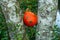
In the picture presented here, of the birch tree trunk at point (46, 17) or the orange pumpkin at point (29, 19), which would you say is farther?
the orange pumpkin at point (29, 19)

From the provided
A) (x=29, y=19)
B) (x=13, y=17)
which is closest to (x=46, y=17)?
(x=13, y=17)

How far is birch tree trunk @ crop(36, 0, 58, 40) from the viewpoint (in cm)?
286

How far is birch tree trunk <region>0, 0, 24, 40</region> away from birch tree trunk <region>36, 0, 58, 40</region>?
0.24m

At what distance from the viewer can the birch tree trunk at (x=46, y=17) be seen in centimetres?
286

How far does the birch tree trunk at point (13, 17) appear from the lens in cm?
289

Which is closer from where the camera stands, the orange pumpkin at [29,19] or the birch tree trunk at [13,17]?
the birch tree trunk at [13,17]

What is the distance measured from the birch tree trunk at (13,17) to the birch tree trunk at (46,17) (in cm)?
24

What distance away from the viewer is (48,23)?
2910mm

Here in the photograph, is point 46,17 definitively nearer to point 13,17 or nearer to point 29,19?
point 13,17

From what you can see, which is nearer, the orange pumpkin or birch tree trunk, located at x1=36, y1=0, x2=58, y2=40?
birch tree trunk, located at x1=36, y1=0, x2=58, y2=40

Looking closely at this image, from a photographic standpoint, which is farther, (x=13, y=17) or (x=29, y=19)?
(x=29, y=19)

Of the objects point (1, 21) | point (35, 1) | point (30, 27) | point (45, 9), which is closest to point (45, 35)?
point (45, 9)

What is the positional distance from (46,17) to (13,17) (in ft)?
1.26

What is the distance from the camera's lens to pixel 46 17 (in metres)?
2.88
